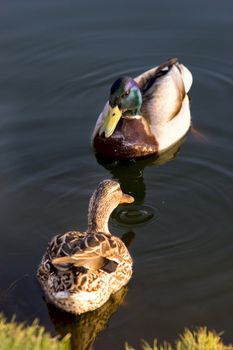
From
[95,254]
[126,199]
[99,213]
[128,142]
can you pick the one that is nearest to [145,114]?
[128,142]

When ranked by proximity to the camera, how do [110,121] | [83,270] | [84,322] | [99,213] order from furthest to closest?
[110,121]
[99,213]
[84,322]
[83,270]

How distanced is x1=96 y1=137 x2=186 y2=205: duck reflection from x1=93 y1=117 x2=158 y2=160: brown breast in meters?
0.07

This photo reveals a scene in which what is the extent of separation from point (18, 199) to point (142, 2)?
421 cm

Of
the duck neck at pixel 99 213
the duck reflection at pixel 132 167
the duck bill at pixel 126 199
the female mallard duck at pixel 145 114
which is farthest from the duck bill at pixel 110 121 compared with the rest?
the duck neck at pixel 99 213

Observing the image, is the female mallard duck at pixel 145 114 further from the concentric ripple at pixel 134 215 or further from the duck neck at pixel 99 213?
the duck neck at pixel 99 213

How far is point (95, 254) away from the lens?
5.57 meters

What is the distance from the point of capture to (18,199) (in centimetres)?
721

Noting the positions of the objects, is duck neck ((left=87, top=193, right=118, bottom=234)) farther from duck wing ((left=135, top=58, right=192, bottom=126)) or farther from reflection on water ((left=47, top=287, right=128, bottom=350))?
duck wing ((left=135, top=58, right=192, bottom=126))

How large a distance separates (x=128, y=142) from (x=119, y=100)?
0.46 meters

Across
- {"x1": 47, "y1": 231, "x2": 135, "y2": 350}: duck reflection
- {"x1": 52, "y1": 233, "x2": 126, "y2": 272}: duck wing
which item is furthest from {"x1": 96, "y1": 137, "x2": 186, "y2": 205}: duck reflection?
{"x1": 47, "y1": 231, "x2": 135, "y2": 350}: duck reflection

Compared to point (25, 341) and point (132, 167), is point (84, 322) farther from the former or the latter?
point (25, 341)

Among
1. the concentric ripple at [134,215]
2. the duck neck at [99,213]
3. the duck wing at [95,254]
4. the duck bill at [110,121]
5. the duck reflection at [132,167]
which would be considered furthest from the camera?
the duck bill at [110,121]

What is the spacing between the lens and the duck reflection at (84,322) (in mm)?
5605

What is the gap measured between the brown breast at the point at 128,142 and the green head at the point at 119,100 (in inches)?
5.4
